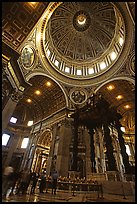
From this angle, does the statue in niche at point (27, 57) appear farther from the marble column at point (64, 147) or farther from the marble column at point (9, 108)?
the marble column at point (64, 147)

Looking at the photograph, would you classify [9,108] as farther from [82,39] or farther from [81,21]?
[81,21]

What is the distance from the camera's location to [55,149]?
15875mm

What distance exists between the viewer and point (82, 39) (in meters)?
20.6

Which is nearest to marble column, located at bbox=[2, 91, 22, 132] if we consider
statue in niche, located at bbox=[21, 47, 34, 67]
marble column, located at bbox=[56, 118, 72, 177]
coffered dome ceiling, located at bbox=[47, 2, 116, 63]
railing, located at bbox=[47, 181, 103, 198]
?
statue in niche, located at bbox=[21, 47, 34, 67]

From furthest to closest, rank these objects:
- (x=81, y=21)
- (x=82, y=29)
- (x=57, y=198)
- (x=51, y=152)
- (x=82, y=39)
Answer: (x=82, y=39) → (x=82, y=29) → (x=81, y=21) → (x=51, y=152) → (x=57, y=198)

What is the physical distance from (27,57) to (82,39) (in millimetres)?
10179

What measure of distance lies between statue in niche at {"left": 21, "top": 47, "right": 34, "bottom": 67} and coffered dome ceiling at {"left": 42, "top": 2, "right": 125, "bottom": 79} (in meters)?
2.61

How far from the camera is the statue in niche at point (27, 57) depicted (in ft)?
47.0

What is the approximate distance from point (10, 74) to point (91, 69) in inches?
467

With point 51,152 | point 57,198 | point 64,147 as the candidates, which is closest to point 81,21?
point 64,147

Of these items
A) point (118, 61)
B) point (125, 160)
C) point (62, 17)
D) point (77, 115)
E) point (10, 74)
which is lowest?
point (125, 160)

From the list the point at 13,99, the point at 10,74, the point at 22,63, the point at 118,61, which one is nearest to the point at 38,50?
the point at 22,63

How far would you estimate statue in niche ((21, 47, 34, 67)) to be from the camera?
14.3 metres

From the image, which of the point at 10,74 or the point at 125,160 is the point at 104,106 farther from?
the point at 10,74
